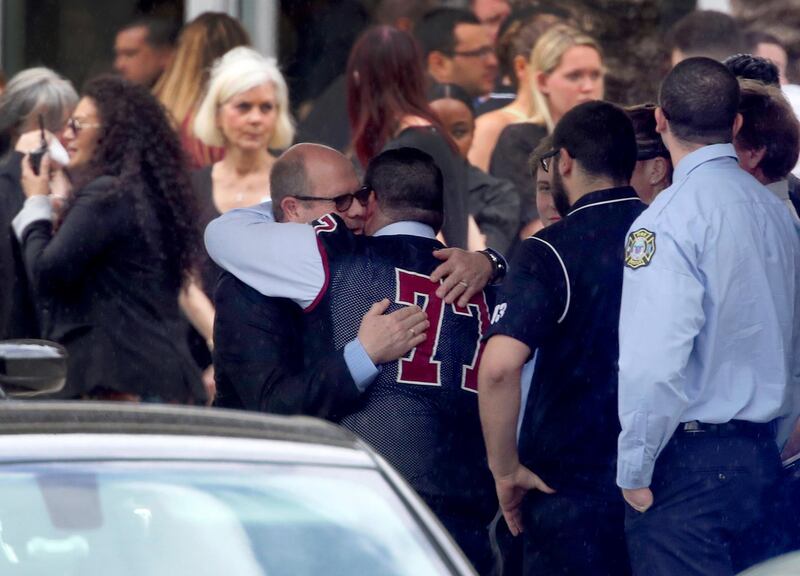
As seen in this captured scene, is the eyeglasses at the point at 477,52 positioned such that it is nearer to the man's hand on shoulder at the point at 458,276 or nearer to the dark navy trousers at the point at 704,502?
the man's hand on shoulder at the point at 458,276

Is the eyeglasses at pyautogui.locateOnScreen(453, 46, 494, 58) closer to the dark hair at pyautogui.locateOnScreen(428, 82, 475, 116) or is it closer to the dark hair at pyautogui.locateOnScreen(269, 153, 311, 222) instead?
the dark hair at pyautogui.locateOnScreen(428, 82, 475, 116)

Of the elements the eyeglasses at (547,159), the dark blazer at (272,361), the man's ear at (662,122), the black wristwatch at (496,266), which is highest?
the man's ear at (662,122)

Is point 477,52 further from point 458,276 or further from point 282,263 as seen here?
point 282,263

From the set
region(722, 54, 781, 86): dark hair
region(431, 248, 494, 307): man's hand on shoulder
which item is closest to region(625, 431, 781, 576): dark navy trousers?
region(431, 248, 494, 307): man's hand on shoulder

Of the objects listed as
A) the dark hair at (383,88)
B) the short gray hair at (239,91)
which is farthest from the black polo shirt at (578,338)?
the short gray hair at (239,91)

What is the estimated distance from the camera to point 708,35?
22.5ft

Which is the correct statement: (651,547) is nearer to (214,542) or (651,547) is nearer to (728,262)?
(728,262)

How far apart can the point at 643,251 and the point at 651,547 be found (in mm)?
827

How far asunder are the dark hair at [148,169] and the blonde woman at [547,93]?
1.55 m

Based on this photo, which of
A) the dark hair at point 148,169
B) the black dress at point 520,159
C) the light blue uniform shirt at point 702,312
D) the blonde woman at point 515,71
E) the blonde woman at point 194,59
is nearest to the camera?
the light blue uniform shirt at point 702,312

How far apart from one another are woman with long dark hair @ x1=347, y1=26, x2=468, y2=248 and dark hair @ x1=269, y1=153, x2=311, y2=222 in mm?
2011

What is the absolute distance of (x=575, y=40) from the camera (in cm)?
730

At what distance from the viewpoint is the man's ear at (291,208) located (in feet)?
15.1

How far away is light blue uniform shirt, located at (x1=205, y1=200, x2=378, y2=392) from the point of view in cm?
422
